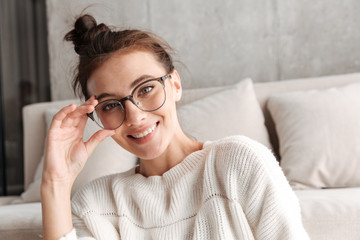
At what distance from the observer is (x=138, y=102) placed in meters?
1.29

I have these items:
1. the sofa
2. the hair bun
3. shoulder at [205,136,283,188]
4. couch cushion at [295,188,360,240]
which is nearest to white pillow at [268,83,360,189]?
the sofa

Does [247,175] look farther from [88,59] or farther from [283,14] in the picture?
[283,14]

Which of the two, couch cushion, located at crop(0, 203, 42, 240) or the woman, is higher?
the woman

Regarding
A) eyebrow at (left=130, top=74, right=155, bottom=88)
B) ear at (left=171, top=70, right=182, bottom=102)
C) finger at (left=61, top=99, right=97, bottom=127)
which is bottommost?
finger at (left=61, top=99, right=97, bottom=127)

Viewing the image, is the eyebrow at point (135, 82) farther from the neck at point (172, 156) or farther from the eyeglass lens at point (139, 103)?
the neck at point (172, 156)

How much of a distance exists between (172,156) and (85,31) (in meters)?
0.46

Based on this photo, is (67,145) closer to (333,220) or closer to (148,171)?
(148,171)

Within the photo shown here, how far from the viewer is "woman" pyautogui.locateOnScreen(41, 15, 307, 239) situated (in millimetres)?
1210

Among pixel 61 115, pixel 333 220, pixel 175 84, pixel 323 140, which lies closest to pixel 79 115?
pixel 61 115

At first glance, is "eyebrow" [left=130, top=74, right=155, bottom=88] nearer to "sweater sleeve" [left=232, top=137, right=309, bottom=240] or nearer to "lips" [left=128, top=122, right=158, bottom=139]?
"lips" [left=128, top=122, right=158, bottom=139]

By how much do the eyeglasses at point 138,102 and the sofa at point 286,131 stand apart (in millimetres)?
685

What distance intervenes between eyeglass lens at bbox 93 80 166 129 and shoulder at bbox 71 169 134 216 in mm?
248

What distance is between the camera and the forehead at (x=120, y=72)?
50.9 inches

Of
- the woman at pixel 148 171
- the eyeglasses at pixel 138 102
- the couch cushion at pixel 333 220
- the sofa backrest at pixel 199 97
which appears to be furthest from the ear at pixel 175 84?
the sofa backrest at pixel 199 97
